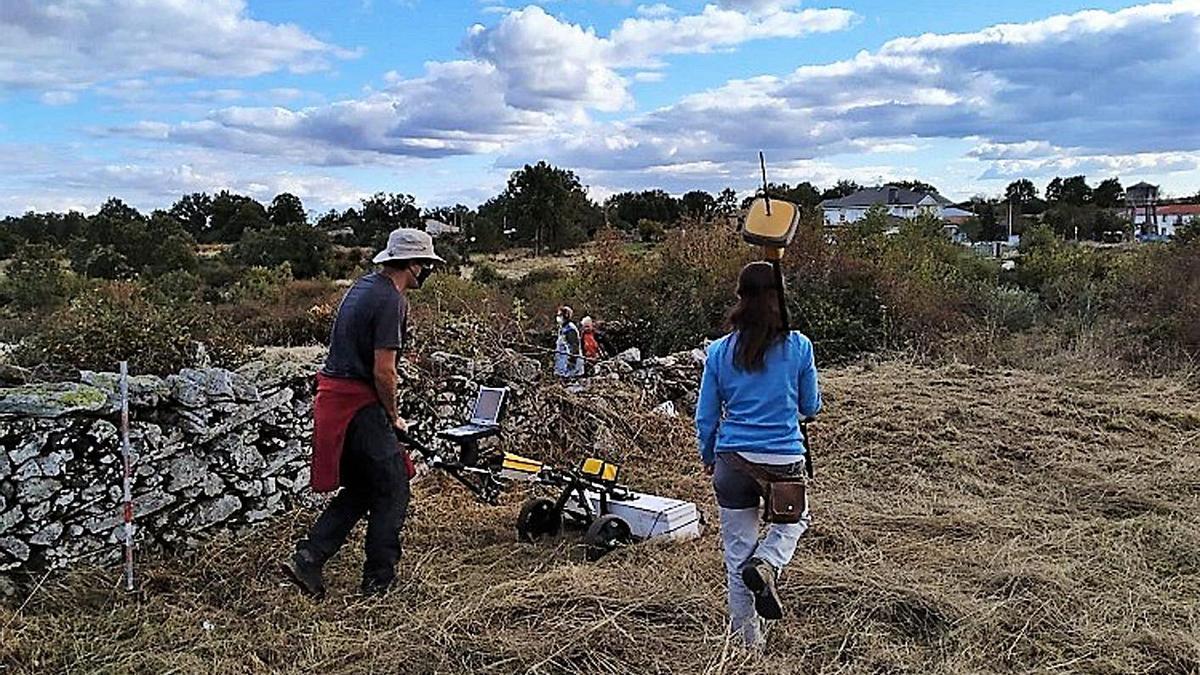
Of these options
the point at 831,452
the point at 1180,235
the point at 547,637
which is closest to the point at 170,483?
the point at 547,637

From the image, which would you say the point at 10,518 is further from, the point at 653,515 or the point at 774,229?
the point at 774,229

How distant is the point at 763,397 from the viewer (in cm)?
352

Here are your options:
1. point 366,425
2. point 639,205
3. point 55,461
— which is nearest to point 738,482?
point 366,425

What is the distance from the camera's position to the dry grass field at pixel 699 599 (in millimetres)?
3705

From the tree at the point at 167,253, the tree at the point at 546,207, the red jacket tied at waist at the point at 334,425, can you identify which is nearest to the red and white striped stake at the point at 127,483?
the red jacket tied at waist at the point at 334,425

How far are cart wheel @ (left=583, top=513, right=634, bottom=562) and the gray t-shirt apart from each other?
1.37 m

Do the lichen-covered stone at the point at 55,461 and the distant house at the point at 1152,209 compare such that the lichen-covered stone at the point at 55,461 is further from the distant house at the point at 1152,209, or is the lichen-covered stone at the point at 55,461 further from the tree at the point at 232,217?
the distant house at the point at 1152,209

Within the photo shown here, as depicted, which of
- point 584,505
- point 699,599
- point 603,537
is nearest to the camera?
point 699,599

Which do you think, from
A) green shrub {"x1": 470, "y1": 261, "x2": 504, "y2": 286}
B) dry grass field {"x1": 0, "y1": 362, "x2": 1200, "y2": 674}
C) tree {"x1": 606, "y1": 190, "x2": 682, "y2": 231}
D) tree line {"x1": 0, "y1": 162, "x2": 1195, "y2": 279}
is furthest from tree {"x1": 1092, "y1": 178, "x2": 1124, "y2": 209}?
dry grass field {"x1": 0, "y1": 362, "x2": 1200, "y2": 674}

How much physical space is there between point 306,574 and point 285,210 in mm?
38211

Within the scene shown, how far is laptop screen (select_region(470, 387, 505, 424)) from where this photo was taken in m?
5.47

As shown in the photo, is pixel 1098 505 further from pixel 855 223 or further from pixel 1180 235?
pixel 1180 235

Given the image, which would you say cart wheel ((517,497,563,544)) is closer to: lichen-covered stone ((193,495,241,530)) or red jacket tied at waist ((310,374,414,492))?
red jacket tied at waist ((310,374,414,492))

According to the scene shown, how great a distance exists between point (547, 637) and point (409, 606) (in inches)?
32.2
